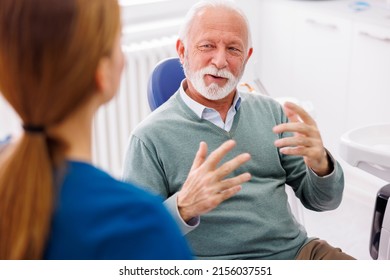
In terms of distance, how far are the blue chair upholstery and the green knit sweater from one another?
0.21 metres

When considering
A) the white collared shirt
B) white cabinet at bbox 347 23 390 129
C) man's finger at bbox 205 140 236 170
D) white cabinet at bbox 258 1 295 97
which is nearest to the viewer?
man's finger at bbox 205 140 236 170

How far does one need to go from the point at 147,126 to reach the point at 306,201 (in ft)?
1.71

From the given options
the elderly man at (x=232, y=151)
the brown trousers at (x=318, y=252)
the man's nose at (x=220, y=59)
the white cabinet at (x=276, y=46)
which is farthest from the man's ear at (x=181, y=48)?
the white cabinet at (x=276, y=46)

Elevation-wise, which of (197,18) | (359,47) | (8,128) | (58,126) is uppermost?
(58,126)

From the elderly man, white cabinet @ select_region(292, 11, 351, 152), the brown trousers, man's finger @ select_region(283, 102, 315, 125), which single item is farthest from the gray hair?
white cabinet @ select_region(292, 11, 351, 152)

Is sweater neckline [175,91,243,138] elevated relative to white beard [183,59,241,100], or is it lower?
lower

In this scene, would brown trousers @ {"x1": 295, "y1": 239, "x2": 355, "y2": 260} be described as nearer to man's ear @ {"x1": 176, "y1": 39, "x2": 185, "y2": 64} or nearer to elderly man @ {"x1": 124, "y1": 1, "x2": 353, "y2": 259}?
elderly man @ {"x1": 124, "y1": 1, "x2": 353, "y2": 259}

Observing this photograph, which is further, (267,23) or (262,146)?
(267,23)

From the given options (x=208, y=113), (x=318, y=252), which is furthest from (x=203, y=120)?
(x=318, y=252)

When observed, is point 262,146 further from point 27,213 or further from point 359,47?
point 359,47

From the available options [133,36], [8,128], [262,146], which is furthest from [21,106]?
[133,36]

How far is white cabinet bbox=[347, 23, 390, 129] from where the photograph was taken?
2.73 m

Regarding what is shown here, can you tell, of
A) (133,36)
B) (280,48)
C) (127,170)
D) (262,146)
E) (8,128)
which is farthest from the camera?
(280,48)

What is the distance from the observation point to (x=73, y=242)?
0.85 metres
